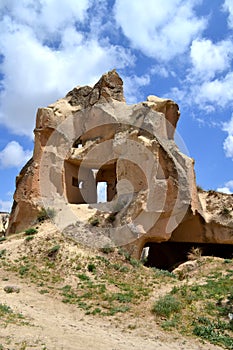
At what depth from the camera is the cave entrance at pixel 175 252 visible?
20.9m

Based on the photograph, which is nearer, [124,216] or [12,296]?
[12,296]

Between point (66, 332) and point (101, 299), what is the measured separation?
368 centimetres

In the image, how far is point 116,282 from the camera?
14.4 metres

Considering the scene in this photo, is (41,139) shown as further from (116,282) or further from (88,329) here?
(88,329)

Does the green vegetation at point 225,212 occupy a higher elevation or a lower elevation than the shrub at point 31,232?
higher

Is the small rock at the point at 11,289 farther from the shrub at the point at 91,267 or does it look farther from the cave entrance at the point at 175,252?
the cave entrance at the point at 175,252

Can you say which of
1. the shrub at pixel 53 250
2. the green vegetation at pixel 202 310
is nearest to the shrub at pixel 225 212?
the green vegetation at pixel 202 310

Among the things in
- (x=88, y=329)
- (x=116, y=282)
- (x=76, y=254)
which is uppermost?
(x=76, y=254)

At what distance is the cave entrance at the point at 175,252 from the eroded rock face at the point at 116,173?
985 millimetres

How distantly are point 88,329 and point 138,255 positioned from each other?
27.5ft

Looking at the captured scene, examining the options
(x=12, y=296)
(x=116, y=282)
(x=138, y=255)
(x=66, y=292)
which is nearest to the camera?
A: (x=12, y=296)

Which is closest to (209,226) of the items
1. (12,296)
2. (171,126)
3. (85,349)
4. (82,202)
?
(171,126)

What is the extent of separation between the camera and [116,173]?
21.3 meters

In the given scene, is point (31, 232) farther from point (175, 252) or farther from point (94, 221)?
point (175, 252)
